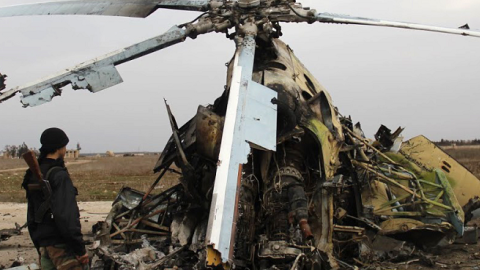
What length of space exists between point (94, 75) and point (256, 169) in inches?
87.5

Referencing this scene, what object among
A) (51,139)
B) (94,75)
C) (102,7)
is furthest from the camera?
(102,7)

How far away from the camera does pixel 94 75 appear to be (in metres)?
6.09

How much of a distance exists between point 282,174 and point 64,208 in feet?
9.07

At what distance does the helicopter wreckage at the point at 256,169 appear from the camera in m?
5.34

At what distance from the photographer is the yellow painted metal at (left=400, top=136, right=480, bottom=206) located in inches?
403

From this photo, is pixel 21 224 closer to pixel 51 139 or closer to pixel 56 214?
pixel 51 139

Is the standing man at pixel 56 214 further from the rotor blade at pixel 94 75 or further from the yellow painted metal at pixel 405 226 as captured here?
the yellow painted metal at pixel 405 226

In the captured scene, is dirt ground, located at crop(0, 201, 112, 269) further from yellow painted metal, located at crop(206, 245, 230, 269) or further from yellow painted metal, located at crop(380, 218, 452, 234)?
yellow painted metal, located at crop(380, 218, 452, 234)

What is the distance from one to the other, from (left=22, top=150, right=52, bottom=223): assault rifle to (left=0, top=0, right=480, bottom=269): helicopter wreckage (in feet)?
4.39

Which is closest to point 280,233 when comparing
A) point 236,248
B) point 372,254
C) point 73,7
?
point 236,248

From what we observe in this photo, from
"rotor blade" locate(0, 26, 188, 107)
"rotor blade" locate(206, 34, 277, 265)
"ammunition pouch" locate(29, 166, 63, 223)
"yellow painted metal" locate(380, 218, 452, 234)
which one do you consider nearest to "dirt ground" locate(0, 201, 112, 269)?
"rotor blade" locate(0, 26, 188, 107)

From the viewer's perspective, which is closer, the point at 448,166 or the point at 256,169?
the point at 256,169

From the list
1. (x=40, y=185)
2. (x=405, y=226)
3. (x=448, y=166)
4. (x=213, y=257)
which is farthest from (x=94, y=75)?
(x=448, y=166)

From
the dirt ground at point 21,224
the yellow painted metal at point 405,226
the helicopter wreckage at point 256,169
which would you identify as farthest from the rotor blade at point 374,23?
the dirt ground at point 21,224
